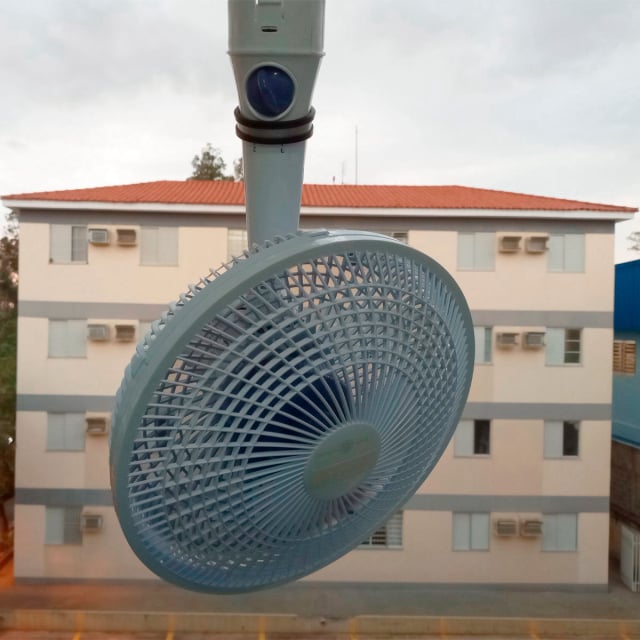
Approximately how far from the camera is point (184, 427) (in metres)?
1.35

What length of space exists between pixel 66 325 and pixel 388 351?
17.8 ft

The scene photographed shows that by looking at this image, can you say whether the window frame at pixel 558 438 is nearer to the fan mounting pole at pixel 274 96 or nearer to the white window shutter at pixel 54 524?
the white window shutter at pixel 54 524

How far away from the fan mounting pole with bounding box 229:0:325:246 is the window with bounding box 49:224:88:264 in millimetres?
→ 5070

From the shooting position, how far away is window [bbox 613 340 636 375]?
751 cm

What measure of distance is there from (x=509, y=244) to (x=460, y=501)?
103 inches

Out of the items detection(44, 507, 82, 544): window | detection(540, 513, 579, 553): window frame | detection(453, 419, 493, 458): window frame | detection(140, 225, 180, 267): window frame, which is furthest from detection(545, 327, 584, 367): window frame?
detection(44, 507, 82, 544): window

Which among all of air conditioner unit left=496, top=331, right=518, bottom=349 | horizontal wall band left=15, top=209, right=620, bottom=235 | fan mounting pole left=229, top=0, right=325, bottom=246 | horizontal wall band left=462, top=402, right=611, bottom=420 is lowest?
horizontal wall band left=462, top=402, right=611, bottom=420

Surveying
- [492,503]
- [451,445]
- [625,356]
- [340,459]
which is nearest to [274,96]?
[340,459]

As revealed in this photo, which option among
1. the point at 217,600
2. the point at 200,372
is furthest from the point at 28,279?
the point at 200,372

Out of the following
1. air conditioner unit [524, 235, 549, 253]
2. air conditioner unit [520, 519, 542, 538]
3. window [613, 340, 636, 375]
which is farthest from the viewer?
window [613, 340, 636, 375]

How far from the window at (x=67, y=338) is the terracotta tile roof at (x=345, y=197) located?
120cm

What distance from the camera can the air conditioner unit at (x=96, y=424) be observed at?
6.23m

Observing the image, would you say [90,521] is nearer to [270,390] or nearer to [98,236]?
[98,236]

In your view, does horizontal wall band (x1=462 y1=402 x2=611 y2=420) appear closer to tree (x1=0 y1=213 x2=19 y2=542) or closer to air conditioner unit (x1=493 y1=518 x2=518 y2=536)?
air conditioner unit (x1=493 y1=518 x2=518 y2=536)
